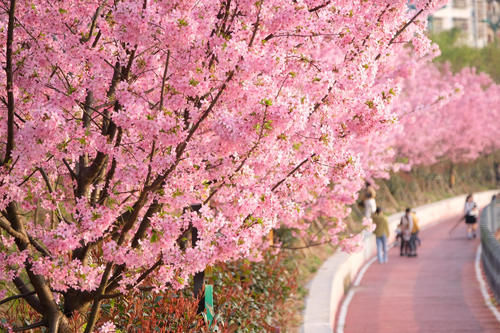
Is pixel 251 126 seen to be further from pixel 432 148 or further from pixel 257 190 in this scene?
pixel 432 148

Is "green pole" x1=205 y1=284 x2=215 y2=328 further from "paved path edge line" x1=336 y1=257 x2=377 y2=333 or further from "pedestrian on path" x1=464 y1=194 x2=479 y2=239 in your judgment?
"pedestrian on path" x1=464 y1=194 x2=479 y2=239

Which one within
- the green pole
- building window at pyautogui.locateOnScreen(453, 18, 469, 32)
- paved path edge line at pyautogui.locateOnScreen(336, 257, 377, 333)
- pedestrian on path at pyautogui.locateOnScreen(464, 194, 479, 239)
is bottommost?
the green pole

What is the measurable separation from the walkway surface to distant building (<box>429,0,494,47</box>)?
76.7 m

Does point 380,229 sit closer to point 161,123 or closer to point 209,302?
point 209,302

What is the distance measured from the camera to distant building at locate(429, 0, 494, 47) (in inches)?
4003

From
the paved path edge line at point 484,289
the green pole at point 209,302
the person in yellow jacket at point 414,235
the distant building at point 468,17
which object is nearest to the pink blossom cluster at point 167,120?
the green pole at point 209,302

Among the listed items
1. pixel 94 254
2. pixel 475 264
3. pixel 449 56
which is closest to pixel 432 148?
pixel 449 56

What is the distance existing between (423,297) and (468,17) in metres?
91.1

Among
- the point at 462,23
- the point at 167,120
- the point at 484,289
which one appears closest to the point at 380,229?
the point at 484,289

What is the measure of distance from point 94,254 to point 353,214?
22608 millimetres

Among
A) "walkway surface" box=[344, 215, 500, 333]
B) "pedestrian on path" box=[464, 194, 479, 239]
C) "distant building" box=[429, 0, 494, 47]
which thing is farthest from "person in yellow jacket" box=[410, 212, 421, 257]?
"distant building" box=[429, 0, 494, 47]

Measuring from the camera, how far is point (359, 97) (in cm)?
834

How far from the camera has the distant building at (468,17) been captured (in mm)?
101688

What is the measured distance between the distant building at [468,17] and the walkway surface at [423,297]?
76.7 m
